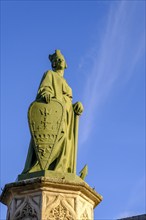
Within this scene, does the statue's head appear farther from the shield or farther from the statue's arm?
the shield

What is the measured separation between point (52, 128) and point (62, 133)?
27cm

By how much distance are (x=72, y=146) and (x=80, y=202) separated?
160 cm

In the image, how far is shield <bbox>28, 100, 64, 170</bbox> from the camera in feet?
30.6

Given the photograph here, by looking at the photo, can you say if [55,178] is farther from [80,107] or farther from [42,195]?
[80,107]

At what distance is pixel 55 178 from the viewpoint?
8.74 metres

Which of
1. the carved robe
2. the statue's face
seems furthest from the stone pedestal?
the statue's face

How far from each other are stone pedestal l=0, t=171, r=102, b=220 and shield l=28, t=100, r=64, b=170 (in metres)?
0.54

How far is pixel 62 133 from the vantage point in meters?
9.72

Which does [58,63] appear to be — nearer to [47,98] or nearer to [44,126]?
[47,98]

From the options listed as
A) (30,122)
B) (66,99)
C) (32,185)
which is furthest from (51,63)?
(32,185)

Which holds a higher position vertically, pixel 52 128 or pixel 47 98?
pixel 47 98

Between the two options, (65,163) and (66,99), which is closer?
(65,163)

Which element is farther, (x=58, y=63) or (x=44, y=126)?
(x=58, y=63)

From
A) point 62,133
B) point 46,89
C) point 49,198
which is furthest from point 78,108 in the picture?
point 49,198
